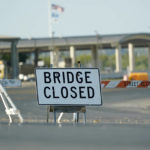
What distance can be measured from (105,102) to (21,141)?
848 centimetres

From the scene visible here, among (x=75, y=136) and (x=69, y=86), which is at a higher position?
(x=69, y=86)

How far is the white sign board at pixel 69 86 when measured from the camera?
11.8 m

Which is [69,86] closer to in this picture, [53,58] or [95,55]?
[53,58]

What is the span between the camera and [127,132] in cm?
906

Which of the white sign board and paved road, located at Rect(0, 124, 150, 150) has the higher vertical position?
the white sign board

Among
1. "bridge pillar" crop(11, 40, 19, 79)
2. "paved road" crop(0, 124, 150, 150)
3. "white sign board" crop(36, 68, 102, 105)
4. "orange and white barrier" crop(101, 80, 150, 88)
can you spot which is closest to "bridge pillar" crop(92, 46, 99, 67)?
"bridge pillar" crop(11, 40, 19, 79)

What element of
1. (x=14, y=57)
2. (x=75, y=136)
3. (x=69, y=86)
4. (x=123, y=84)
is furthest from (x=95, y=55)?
(x=75, y=136)

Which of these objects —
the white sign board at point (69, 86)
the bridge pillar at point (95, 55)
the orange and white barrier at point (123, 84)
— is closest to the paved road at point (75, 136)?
the white sign board at point (69, 86)

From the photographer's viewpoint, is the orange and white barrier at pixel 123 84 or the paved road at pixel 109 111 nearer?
the orange and white barrier at pixel 123 84

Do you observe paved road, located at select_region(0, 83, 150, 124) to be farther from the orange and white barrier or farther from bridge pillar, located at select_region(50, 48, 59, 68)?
bridge pillar, located at select_region(50, 48, 59, 68)

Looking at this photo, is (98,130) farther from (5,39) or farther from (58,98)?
(5,39)

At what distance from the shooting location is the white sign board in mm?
11828

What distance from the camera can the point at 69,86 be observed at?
1186 centimetres

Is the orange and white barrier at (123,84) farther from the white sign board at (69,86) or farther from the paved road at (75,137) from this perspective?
the paved road at (75,137)
